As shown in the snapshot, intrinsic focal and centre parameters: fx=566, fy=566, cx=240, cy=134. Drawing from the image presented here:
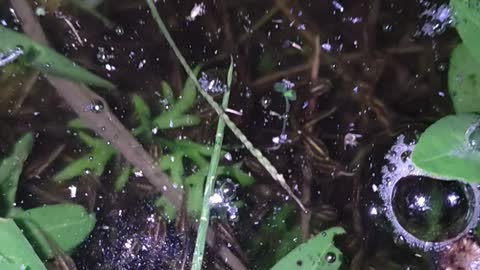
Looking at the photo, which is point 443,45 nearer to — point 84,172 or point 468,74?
point 468,74

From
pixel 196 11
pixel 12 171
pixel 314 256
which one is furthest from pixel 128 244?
pixel 196 11

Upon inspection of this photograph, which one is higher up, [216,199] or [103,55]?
[103,55]

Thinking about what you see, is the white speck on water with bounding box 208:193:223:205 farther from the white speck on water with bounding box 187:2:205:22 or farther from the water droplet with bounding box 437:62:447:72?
the water droplet with bounding box 437:62:447:72

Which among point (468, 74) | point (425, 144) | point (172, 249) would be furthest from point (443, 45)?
point (172, 249)

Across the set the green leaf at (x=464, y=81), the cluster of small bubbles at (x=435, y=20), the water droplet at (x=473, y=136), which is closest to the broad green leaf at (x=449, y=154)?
the water droplet at (x=473, y=136)

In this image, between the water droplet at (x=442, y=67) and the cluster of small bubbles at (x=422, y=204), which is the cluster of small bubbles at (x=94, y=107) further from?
the water droplet at (x=442, y=67)

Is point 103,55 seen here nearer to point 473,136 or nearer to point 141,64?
point 141,64
